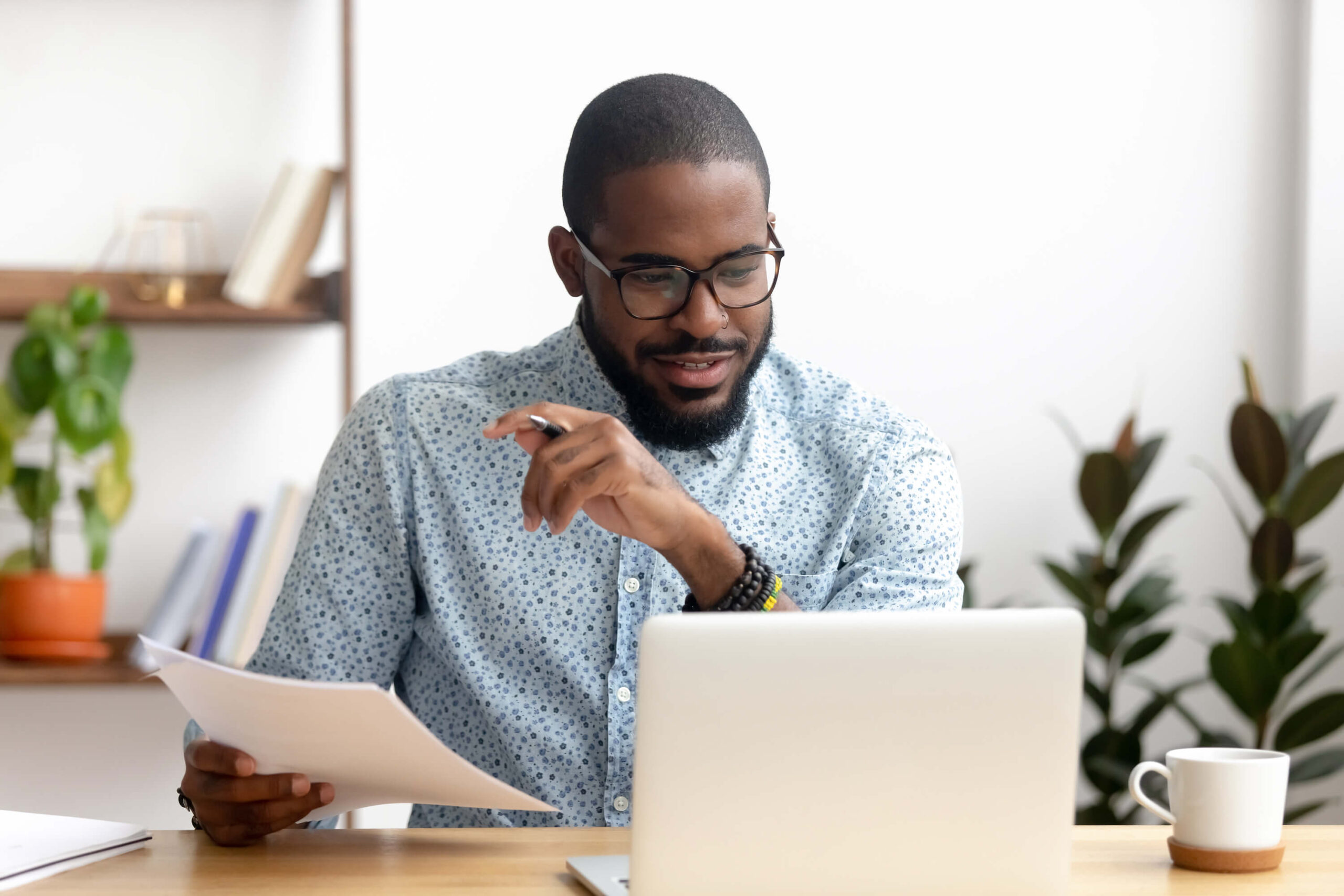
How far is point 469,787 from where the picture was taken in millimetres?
931

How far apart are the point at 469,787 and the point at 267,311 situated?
1.39 meters

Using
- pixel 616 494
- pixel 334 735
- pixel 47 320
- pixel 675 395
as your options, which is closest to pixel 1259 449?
pixel 675 395

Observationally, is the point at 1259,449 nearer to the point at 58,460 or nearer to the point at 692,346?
the point at 692,346

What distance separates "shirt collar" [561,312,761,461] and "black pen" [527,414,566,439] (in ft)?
1.11

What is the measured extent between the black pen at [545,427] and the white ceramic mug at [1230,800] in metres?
0.53

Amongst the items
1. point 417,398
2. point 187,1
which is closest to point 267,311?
point 187,1

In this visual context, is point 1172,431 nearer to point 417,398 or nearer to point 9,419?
point 417,398

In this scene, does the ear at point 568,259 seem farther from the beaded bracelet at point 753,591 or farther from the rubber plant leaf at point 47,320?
the rubber plant leaf at point 47,320

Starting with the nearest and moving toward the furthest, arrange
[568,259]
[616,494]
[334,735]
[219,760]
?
1. [334,735]
2. [219,760]
3. [616,494]
4. [568,259]

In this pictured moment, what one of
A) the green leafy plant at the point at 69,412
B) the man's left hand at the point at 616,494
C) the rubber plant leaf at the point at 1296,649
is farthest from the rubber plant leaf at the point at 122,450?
the rubber plant leaf at the point at 1296,649

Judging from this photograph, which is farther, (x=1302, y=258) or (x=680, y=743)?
(x=1302, y=258)

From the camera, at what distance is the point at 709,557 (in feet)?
3.97

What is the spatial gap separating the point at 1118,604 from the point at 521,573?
1.30m

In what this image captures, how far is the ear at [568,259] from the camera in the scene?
1484 millimetres
